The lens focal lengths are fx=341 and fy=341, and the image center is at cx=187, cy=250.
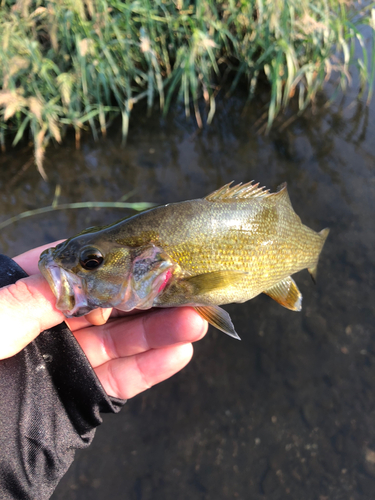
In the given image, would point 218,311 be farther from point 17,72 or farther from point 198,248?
point 17,72

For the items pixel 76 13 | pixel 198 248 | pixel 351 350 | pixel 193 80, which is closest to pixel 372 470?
pixel 351 350

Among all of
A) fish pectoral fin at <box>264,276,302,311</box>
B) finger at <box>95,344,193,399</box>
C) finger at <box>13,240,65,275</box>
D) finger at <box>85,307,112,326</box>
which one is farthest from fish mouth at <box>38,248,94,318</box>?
fish pectoral fin at <box>264,276,302,311</box>

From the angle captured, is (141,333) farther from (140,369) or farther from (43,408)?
(43,408)

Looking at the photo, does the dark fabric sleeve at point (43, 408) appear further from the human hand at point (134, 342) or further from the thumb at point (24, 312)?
the thumb at point (24, 312)

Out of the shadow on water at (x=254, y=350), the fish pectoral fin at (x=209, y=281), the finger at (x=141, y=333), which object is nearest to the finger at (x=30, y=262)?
the finger at (x=141, y=333)

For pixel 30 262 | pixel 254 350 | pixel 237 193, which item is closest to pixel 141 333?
pixel 30 262

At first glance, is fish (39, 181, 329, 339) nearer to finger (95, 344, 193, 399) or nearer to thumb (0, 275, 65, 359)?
thumb (0, 275, 65, 359)
